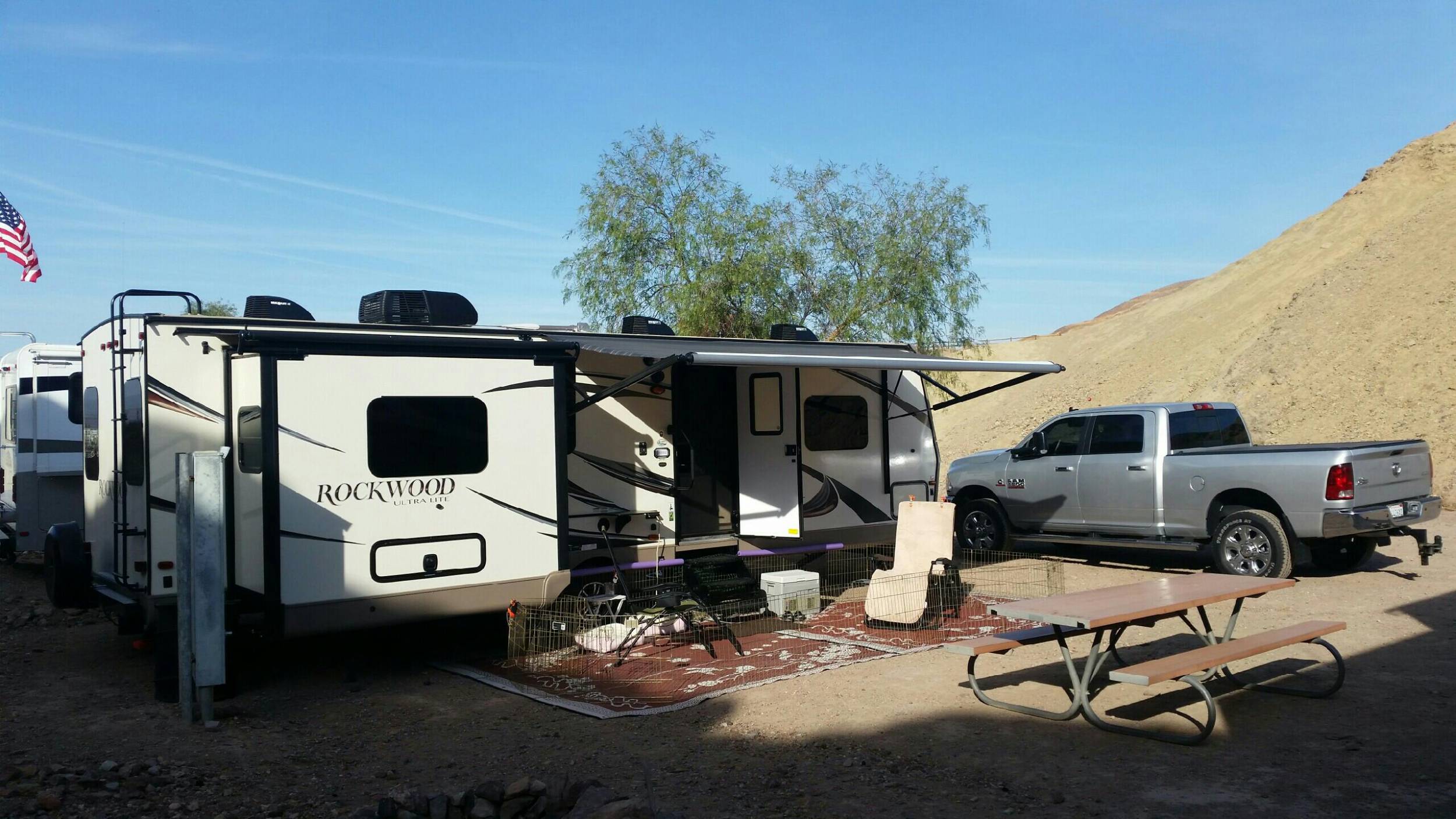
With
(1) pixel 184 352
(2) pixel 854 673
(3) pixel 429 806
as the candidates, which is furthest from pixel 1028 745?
(1) pixel 184 352

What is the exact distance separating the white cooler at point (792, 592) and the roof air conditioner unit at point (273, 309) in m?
4.28

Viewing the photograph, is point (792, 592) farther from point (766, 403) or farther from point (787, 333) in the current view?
point (787, 333)

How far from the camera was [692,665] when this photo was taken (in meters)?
7.76

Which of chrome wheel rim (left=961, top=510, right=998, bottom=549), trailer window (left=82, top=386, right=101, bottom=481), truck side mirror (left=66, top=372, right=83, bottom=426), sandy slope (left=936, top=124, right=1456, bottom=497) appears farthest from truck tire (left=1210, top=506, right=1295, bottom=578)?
truck side mirror (left=66, top=372, right=83, bottom=426)

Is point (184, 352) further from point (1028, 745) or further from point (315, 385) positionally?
point (1028, 745)

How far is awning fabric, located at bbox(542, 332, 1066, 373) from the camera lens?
7918mm

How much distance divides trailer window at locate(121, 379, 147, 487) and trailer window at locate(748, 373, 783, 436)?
5174 mm

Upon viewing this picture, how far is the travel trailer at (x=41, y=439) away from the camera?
11805 millimetres

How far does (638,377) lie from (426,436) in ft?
4.99

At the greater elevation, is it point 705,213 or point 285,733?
point 705,213

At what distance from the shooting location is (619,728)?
6.16 meters

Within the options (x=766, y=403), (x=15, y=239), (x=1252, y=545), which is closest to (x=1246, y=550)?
(x=1252, y=545)

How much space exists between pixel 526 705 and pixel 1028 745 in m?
3.06

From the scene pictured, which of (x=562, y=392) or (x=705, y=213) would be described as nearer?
(x=562, y=392)
